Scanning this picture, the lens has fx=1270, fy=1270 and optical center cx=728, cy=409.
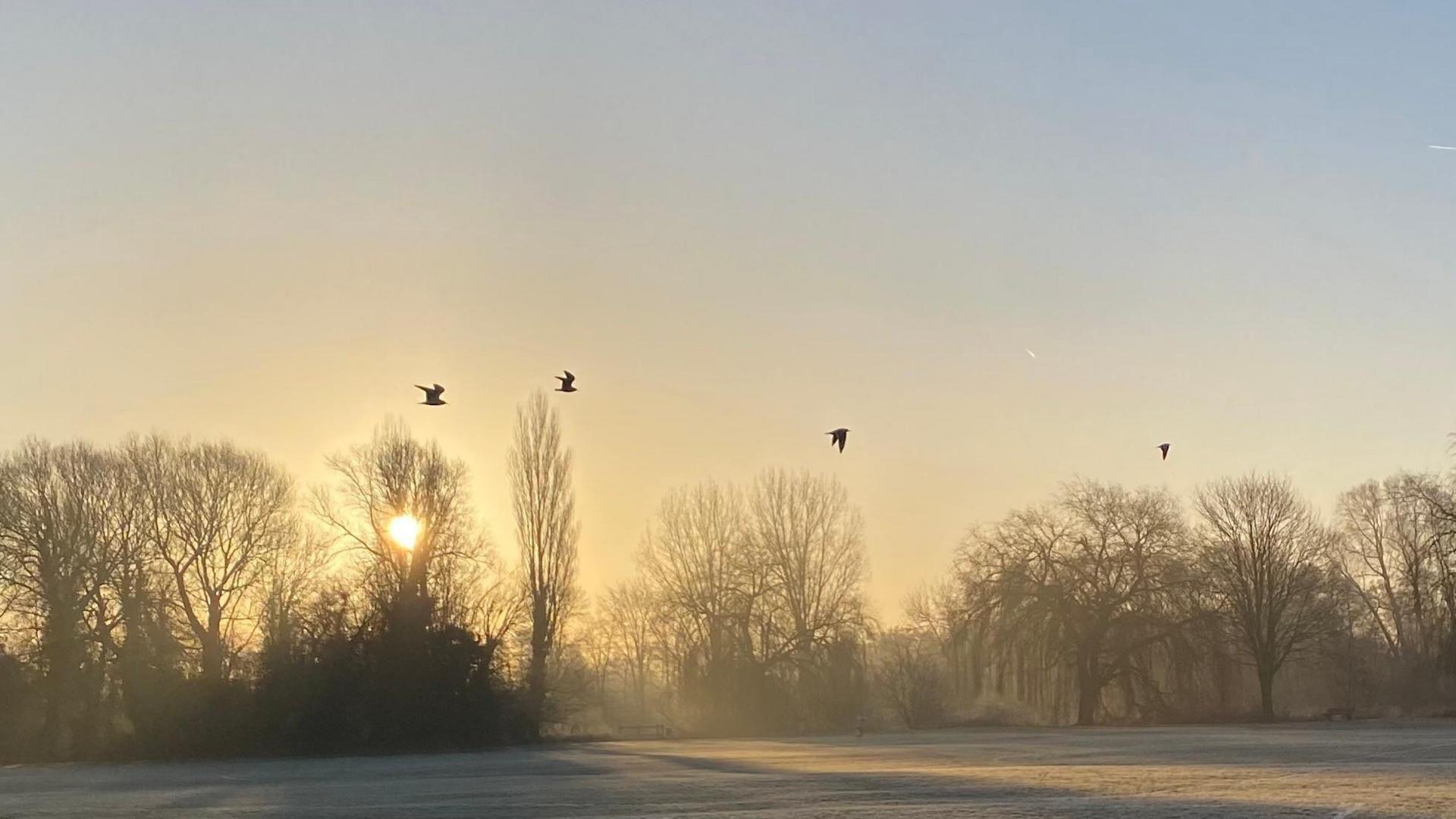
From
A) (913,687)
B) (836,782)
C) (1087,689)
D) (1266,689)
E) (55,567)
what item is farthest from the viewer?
(913,687)

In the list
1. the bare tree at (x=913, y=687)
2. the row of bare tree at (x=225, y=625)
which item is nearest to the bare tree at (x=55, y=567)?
the row of bare tree at (x=225, y=625)

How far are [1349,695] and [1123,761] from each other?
53326mm

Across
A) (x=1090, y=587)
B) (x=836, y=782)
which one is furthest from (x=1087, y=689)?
(x=836, y=782)

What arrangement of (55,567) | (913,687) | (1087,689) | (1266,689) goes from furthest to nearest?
(913,687)
(1266,689)
(1087,689)
(55,567)

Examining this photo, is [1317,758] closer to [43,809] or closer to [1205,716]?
[43,809]

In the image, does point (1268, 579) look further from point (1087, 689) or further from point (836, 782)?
point (836, 782)

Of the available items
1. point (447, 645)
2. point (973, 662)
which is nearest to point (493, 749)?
point (447, 645)

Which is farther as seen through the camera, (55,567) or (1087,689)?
(1087,689)

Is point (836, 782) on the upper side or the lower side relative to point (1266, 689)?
lower

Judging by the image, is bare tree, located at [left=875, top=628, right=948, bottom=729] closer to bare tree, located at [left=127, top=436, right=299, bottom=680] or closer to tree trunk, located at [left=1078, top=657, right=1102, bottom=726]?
tree trunk, located at [left=1078, top=657, right=1102, bottom=726]

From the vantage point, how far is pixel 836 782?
1042 inches

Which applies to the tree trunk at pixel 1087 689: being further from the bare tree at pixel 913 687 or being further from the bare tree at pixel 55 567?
the bare tree at pixel 55 567

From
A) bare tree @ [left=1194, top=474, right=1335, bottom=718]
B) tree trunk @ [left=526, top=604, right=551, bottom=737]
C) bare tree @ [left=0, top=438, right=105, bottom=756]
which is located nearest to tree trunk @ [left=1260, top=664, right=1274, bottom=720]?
bare tree @ [left=1194, top=474, right=1335, bottom=718]

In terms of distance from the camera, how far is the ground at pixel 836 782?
1998cm
